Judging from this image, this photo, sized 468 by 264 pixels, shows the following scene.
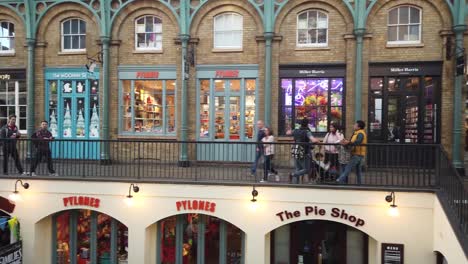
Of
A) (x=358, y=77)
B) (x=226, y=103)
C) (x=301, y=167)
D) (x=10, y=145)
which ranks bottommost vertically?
(x=301, y=167)

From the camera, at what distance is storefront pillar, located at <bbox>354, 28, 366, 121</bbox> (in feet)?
41.7

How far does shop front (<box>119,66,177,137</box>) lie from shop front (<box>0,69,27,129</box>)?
3.98m

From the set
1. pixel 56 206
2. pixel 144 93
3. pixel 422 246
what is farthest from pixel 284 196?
pixel 144 93

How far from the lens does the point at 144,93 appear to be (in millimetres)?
14539

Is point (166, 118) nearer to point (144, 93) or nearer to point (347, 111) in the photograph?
point (144, 93)

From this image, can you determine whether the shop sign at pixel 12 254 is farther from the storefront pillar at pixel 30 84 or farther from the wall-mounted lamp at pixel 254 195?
the wall-mounted lamp at pixel 254 195

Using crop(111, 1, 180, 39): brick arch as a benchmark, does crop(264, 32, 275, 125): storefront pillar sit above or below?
below

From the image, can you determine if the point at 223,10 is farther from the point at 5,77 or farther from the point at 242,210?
the point at 5,77

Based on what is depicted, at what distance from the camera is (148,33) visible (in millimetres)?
14312

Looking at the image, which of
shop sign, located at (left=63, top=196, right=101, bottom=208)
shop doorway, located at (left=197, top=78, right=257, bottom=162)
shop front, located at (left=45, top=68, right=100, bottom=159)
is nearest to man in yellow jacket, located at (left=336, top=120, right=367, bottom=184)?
shop doorway, located at (left=197, top=78, right=257, bottom=162)

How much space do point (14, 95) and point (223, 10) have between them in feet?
28.6

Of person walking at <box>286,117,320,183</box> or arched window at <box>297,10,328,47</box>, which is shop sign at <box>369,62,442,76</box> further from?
person walking at <box>286,117,320,183</box>

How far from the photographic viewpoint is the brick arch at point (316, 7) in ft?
42.6

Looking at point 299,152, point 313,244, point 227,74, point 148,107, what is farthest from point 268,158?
point 148,107
